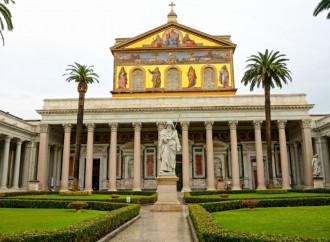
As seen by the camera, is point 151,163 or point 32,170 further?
point 151,163

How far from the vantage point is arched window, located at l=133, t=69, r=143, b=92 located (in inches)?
1609

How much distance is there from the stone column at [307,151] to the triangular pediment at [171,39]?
1467 cm

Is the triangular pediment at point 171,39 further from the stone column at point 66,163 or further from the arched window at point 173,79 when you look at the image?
the stone column at point 66,163

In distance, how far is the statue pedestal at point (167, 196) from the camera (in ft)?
55.0

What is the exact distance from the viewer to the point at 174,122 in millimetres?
35281

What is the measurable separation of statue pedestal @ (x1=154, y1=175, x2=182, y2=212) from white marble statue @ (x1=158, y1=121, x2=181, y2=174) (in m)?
0.53

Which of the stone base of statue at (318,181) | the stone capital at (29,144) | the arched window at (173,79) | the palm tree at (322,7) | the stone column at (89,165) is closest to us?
the palm tree at (322,7)

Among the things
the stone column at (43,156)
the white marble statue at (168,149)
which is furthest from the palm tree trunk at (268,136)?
the stone column at (43,156)

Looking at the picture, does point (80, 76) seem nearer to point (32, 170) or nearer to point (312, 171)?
point (32, 170)

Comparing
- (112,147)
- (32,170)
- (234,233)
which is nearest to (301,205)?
(234,233)

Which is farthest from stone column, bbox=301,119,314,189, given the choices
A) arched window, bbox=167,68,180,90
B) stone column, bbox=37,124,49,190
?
stone column, bbox=37,124,49,190

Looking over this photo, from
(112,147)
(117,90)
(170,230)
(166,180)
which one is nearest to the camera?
(170,230)

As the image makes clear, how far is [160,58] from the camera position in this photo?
4106cm

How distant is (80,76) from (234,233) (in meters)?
27.8
